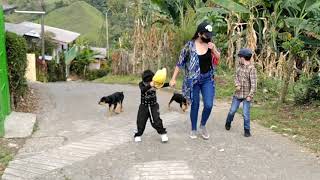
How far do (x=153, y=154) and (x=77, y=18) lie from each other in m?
63.0

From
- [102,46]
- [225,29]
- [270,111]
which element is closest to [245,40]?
[225,29]

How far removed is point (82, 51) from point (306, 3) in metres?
27.0

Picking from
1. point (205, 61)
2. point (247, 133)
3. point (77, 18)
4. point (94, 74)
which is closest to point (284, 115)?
point (247, 133)

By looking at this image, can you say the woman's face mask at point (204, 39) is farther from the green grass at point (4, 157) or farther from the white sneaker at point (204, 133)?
the green grass at point (4, 157)

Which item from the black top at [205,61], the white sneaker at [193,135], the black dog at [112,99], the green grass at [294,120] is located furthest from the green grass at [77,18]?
the black top at [205,61]

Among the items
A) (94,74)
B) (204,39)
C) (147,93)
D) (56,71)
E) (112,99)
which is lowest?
(94,74)

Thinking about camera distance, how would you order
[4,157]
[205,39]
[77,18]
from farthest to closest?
[77,18] < [205,39] < [4,157]

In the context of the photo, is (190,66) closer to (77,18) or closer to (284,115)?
(284,115)

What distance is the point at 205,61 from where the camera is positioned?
23.4 ft

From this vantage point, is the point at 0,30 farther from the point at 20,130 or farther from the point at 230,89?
the point at 230,89

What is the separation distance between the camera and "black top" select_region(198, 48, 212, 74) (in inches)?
279

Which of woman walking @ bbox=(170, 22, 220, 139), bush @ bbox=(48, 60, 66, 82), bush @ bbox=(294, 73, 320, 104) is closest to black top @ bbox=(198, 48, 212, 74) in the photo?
woman walking @ bbox=(170, 22, 220, 139)

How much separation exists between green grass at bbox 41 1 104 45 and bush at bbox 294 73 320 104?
55.4 meters

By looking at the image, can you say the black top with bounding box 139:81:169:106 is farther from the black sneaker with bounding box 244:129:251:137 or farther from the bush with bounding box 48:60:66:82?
the bush with bounding box 48:60:66:82
